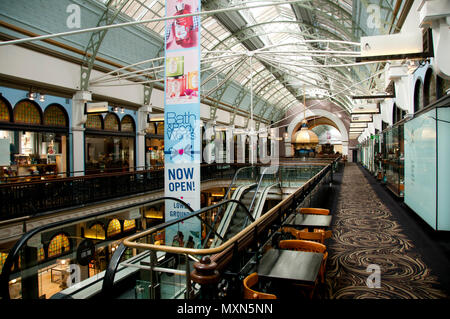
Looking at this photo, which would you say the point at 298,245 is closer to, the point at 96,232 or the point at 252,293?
the point at 252,293

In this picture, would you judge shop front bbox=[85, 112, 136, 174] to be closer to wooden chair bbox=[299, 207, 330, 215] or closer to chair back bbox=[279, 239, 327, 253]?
wooden chair bbox=[299, 207, 330, 215]

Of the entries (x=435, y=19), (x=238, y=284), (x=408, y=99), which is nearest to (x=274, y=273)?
(x=238, y=284)

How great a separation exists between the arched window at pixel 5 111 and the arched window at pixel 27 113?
0.23 meters

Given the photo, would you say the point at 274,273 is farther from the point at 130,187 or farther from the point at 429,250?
the point at 130,187

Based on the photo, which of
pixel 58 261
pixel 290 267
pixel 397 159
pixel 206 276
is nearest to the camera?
pixel 206 276

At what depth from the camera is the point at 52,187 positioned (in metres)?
8.92

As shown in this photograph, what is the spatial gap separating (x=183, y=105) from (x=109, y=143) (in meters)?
9.42

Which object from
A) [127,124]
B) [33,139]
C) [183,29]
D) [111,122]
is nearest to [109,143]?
[111,122]

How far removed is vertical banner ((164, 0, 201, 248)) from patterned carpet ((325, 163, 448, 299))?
318cm

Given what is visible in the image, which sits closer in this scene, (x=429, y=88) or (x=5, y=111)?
(x=429, y=88)

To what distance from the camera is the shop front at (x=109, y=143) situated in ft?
45.5

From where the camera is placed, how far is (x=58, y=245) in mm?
4402

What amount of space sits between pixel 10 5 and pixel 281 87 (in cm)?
2979

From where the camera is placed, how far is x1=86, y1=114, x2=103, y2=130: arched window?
13.8 m
